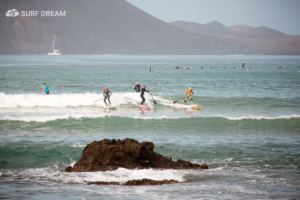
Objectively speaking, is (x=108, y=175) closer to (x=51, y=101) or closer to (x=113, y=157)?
(x=113, y=157)

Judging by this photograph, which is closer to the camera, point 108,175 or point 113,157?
point 108,175

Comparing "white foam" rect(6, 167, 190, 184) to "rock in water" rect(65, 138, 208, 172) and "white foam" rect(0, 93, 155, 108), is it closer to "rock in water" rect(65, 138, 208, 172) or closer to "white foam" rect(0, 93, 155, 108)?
"rock in water" rect(65, 138, 208, 172)

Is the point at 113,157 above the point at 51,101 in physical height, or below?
below

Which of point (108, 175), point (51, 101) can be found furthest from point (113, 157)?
point (51, 101)

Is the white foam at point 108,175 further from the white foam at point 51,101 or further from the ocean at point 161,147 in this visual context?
the white foam at point 51,101

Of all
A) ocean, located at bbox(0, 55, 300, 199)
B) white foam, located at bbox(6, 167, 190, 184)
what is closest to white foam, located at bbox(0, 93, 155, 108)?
ocean, located at bbox(0, 55, 300, 199)

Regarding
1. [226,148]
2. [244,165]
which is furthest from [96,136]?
[244,165]

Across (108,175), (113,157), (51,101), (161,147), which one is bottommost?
(108,175)

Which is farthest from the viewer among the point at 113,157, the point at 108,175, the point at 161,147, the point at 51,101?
the point at 51,101

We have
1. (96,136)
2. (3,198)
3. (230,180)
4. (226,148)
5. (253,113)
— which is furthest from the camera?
(253,113)

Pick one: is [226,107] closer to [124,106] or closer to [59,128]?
[124,106]

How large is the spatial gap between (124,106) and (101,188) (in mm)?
21862

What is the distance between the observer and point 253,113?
2731 centimetres

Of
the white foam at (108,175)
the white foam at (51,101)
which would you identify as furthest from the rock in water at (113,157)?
the white foam at (51,101)
